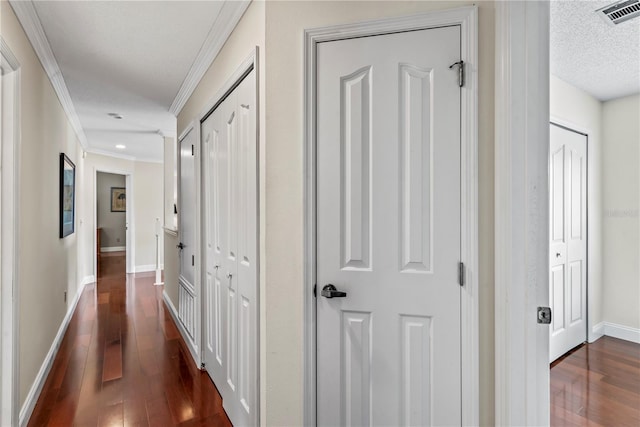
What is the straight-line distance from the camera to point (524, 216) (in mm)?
1174

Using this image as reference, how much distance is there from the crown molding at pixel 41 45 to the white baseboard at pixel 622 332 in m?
5.27

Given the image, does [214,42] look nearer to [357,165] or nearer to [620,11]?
[357,165]

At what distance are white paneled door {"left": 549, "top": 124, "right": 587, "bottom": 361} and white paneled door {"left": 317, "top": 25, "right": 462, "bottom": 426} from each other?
6.80ft

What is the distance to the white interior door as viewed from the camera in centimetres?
280

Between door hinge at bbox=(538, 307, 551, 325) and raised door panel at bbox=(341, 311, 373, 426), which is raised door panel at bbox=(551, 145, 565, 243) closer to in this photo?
door hinge at bbox=(538, 307, 551, 325)

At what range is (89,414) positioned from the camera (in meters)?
1.99

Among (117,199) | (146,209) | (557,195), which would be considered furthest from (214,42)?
(117,199)

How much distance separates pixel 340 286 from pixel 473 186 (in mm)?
658

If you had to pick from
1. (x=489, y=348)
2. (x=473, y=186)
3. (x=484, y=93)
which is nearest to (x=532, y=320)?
(x=489, y=348)

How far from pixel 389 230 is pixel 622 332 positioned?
3.48 meters

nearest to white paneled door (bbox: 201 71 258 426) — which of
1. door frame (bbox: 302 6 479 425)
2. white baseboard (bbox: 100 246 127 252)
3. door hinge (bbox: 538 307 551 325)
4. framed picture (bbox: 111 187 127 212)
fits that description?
door frame (bbox: 302 6 479 425)

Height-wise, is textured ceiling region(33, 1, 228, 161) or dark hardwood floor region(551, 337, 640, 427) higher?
textured ceiling region(33, 1, 228, 161)

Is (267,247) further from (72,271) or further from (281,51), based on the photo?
(72,271)

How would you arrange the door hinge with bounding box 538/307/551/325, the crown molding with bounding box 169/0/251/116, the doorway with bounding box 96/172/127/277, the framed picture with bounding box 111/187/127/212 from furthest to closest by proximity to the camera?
the framed picture with bounding box 111/187/127/212 < the doorway with bounding box 96/172/127/277 < the crown molding with bounding box 169/0/251/116 < the door hinge with bounding box 538/307/551/325
